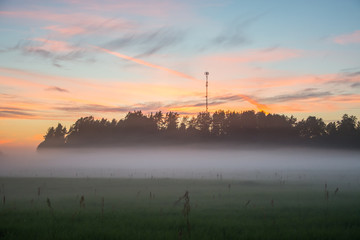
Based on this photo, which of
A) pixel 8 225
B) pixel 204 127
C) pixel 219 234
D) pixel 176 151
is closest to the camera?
pixel 219 234

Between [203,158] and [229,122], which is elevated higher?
[229,122]

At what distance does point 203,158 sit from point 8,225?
165212mm

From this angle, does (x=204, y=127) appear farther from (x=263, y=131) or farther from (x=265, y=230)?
(x=265, y=230)

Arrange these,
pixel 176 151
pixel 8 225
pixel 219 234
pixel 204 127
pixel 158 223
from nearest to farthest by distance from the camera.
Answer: pixel 219 234, pixel 8 225, pixel 158 223, pixel 204 127, pixel 176 151

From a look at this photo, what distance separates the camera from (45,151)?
182625 mm

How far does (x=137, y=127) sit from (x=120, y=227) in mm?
125997

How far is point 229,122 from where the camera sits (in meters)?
130

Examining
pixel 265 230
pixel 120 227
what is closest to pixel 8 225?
pixel 120 227

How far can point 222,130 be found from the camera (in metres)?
132

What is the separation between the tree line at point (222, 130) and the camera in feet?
407

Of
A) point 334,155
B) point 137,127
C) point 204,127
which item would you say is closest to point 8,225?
point 204,127

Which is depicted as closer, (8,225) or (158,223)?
(8,225)

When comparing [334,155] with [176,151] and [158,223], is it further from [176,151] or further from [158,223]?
[158,223]

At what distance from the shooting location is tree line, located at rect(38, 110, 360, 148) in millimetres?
124125
